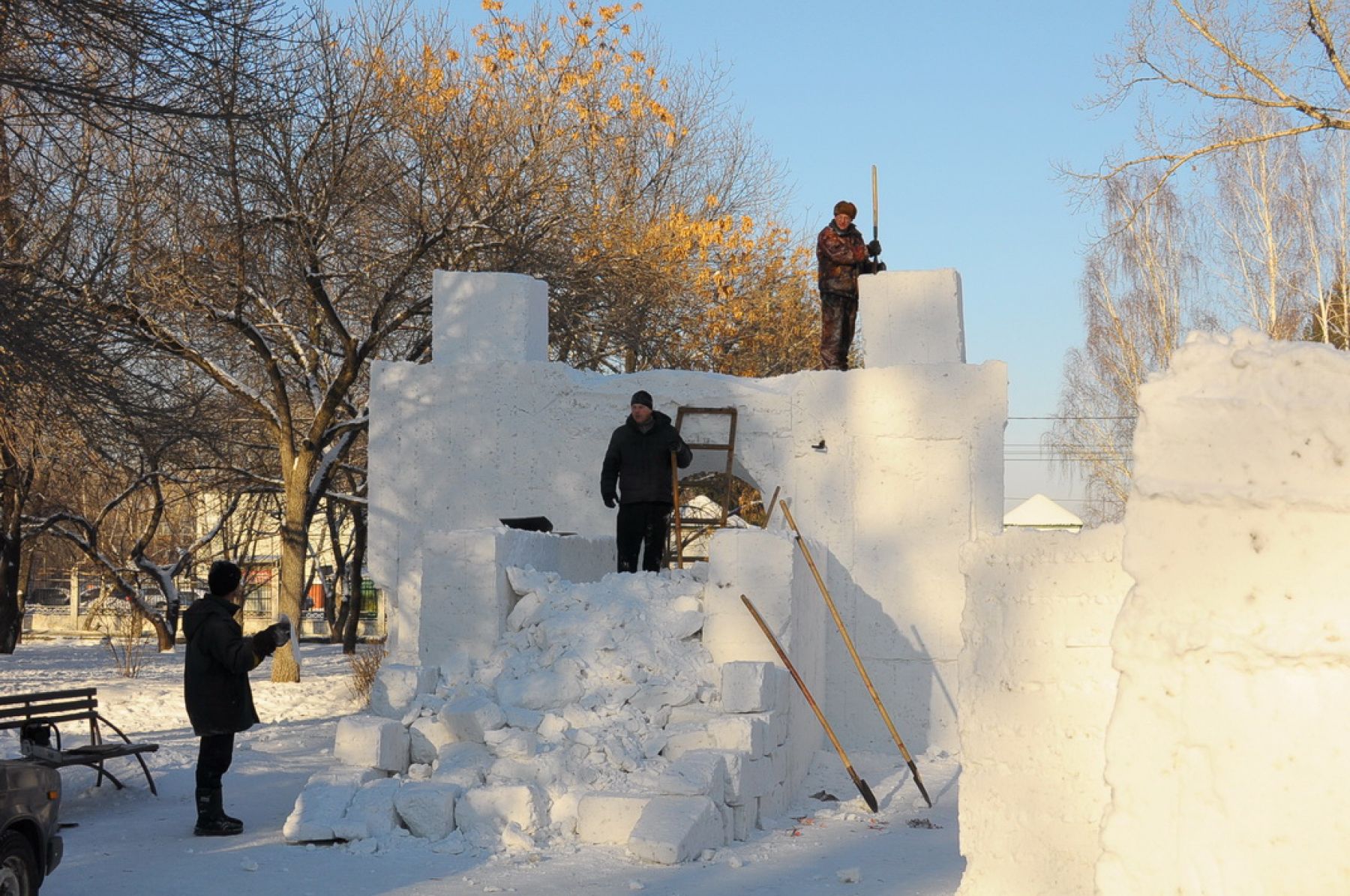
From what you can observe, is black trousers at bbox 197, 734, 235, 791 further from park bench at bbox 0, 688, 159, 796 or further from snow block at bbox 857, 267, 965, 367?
snow block at bbox 857, 267, 965, 367

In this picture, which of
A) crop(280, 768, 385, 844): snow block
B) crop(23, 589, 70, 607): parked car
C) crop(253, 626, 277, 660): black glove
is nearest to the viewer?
crop(253, 626, 277, 660): black glove

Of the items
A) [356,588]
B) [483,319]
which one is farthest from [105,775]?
[356,588]

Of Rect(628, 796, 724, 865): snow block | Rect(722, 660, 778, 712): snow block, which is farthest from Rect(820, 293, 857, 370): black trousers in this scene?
Rect(628, 796, 724, 865): snow block

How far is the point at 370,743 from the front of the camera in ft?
28.1

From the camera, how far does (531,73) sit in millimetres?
23547

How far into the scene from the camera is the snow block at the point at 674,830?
7.43m

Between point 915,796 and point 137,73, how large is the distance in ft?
23.6

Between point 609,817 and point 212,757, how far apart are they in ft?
7.13

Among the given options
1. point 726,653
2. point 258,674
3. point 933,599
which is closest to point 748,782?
point 726,653

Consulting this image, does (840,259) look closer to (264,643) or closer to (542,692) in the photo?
(542,692)

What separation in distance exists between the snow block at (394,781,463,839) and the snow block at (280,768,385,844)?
33 centimetres

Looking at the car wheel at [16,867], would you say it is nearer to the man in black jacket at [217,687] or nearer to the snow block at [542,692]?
the man in black jacket at [217,687]

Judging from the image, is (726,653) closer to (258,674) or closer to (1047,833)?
(1047,833)

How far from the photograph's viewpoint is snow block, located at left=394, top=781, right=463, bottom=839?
25.8 feet
